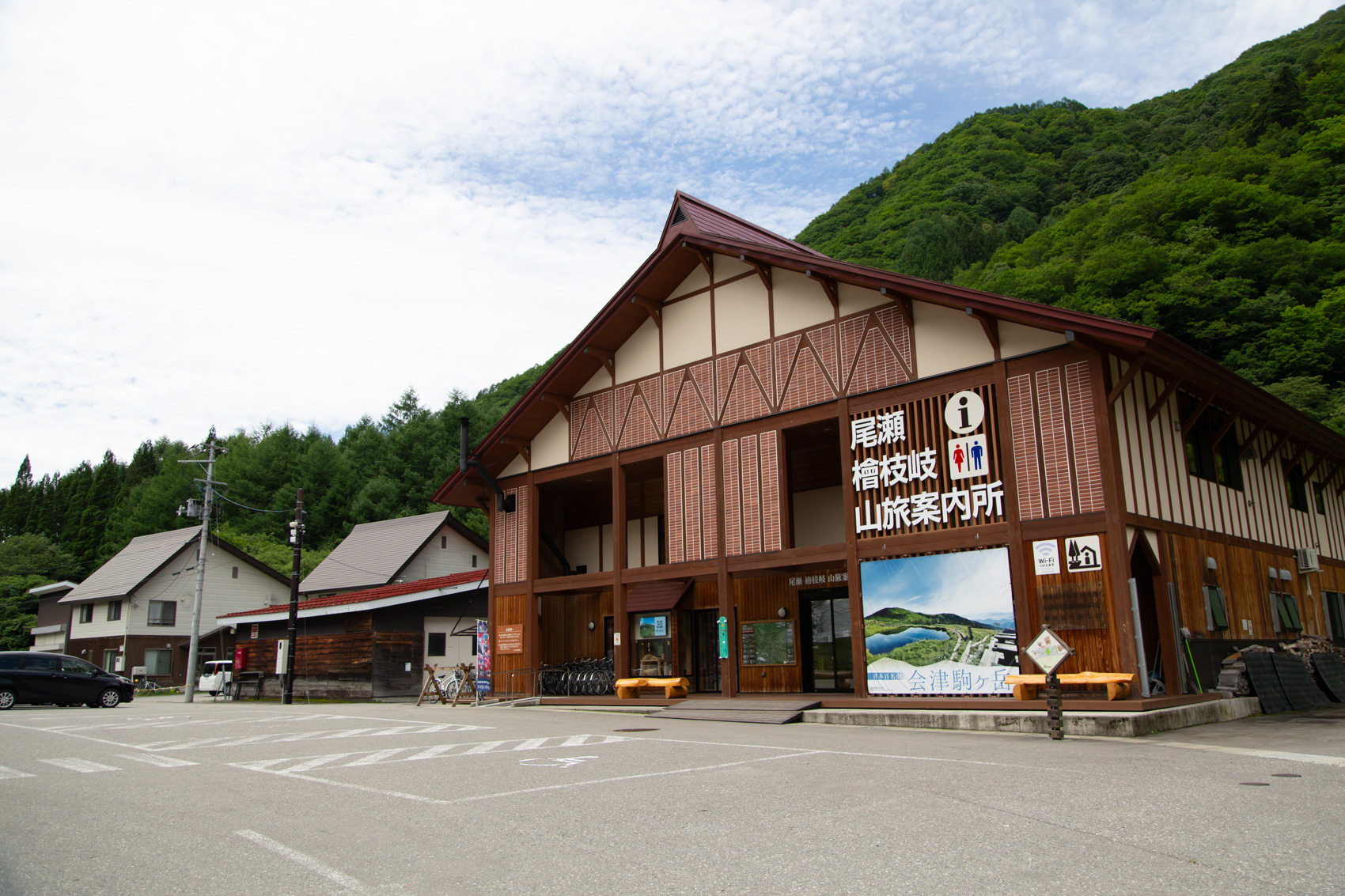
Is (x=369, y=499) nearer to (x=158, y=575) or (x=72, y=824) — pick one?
(x=158, y=575)

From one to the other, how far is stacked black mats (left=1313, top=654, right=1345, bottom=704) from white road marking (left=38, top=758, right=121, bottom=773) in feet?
66.7

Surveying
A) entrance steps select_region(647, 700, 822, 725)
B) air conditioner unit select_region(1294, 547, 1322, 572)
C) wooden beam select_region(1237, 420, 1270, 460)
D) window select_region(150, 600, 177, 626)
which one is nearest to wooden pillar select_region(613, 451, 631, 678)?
entrance steps select_region(647, 700, 822, 725)

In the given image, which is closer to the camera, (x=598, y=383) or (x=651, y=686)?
(x=651, y=686)

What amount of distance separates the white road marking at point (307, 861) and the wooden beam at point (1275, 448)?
70.4 ft

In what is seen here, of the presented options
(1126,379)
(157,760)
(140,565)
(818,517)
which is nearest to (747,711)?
(818,517)

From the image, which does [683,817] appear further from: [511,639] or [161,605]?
[161,605]

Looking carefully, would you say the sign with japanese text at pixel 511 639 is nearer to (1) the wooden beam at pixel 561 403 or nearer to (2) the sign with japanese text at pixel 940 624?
(1) the wooden beam at pixel 561 403

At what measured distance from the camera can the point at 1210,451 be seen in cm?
1792

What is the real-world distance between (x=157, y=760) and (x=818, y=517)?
16106 mm

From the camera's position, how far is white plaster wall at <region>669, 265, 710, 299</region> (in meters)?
20.8

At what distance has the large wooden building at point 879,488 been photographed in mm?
14656

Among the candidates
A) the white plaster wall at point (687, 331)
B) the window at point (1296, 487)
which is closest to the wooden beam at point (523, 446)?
the white plaster wall at point (687, 331)

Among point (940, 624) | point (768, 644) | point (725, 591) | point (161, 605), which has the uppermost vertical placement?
point (161, 605)

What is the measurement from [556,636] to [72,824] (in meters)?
19.2
